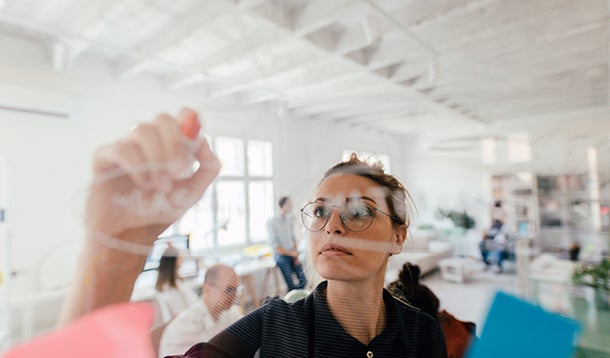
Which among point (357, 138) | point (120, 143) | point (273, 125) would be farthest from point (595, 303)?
point (120, 143)

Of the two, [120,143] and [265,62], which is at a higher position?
[265,62]

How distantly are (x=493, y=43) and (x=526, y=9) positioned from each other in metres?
0.22

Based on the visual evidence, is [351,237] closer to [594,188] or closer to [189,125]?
[189,125]

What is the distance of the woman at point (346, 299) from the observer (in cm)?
32

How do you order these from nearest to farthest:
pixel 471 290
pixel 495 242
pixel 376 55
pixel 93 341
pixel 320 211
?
pixel 93 341
pixel 320 211
pixel 471 290
pixel 495 242
pixel 376 55

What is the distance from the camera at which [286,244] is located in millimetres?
457

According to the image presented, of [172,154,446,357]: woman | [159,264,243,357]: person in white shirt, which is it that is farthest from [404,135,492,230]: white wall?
[159,264,243,357]: person in white shirt

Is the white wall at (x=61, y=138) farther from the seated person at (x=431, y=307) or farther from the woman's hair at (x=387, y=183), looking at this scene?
the seated person at (x=431, y=307)

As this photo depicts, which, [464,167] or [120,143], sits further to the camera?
[464,167]

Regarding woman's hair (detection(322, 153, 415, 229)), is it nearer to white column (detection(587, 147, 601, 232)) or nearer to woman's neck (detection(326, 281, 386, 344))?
woman's neck (detection(326, 281, 386, 344))

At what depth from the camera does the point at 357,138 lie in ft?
1.58

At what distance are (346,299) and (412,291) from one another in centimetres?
18

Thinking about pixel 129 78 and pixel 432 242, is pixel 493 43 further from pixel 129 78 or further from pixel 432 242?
pixel 129 78

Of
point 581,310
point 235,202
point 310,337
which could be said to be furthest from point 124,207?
point 581,310
